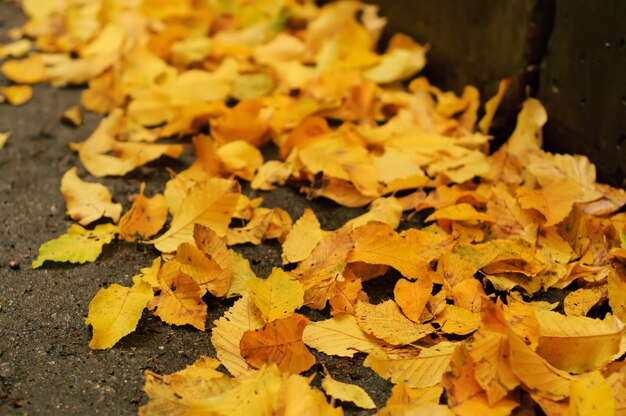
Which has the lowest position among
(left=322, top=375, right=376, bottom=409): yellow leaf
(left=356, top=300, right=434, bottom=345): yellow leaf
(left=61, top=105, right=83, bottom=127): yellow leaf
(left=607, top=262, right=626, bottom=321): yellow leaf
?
(left=61, top=105, right=83, bottom=127): yellow leaf

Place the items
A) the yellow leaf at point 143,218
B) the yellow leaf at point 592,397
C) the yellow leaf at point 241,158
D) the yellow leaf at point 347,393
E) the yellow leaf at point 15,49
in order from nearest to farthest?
the yellow leaf at point 592,397
the yellow leaf at point 347,393
the yellow leaf at point 143,218
the yellow leaf at point 241,158
the yellow leaf at point 15,49

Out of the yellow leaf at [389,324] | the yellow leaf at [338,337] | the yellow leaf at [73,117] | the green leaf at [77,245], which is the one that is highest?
the yellow leaf at [389,324]

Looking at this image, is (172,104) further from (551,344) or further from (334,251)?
(551,344)

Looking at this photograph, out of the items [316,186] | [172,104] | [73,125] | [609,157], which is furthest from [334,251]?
[73,125]

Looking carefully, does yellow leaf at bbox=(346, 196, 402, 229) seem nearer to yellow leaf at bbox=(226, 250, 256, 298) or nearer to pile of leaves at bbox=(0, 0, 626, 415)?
pile of leaves at bbox=(0, 0, 626, 415)

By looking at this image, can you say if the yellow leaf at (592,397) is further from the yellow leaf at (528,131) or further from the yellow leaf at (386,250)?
the yellow leaf at (528,131)

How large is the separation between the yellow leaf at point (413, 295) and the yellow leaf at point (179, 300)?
1.41ft

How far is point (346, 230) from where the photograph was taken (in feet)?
5.57

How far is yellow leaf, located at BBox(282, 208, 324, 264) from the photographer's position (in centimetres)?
171

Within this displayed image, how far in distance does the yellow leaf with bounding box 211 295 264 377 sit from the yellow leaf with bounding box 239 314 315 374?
0.03 metres

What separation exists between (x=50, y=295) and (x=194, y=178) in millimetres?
565

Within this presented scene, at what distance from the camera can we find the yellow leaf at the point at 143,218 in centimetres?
182

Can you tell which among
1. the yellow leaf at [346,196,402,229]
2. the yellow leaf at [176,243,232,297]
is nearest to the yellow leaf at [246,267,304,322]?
the yellow leaf at [176,243,232,297]

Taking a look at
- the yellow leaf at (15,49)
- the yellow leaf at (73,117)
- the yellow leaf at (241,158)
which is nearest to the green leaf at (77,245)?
the yellow leaf at (241,158)
